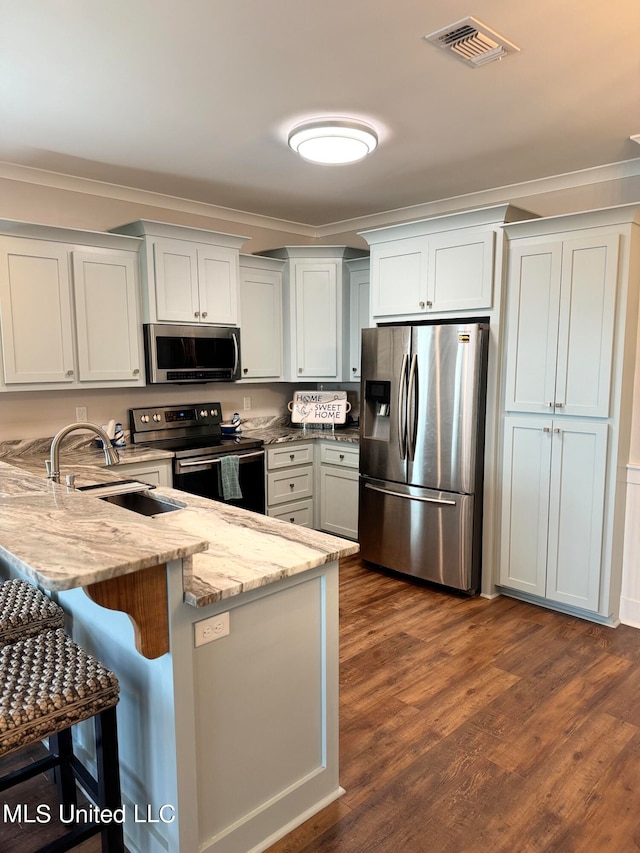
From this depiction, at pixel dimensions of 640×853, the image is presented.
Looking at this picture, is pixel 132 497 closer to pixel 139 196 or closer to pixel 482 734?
pixel 482 734

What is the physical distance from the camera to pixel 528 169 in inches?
142

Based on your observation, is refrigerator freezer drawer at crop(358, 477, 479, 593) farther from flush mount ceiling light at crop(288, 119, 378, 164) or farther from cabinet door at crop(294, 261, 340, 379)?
flush mount ceiling light at crop(288, 119, 378, 164)

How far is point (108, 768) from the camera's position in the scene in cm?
157

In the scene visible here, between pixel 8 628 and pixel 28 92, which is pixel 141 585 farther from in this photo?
pixel 28 92

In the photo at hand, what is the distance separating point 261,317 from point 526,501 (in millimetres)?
2491

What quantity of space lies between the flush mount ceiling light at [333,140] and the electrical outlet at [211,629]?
7.77 feet

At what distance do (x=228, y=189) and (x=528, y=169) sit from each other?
1.97 metres

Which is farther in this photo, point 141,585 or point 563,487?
point 563,487

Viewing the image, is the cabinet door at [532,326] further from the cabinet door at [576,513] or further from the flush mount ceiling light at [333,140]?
the flush mount ceiling light at [333,140]

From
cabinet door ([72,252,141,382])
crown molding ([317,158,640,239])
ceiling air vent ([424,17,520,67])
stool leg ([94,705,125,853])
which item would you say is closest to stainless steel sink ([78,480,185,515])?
stool leg ([94,705,125,853])

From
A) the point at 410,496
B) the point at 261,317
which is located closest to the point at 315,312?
the point at 261,317

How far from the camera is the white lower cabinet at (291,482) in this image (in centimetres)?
450

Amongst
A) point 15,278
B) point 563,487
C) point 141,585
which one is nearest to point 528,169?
point 563,487

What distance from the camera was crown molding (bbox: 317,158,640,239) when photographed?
3.49 metres
